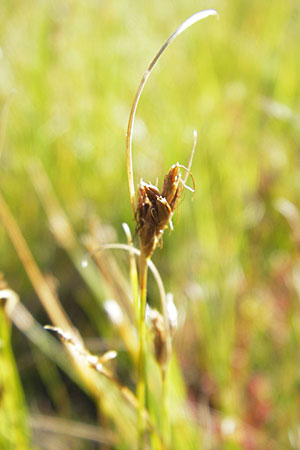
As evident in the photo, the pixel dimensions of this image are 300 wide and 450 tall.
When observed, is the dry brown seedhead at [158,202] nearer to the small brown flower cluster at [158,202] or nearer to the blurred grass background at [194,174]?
the small brown flower cluster at [158,202]

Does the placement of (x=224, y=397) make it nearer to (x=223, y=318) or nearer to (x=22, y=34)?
(x=223, y=318)

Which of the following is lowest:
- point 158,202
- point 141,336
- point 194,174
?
point 194,174

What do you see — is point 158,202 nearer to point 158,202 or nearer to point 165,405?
point 158,202

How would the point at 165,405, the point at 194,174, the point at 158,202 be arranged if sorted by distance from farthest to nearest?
the point at 194,174, the point at 165,405, the point at 158,202

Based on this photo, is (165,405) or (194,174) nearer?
(165,405)

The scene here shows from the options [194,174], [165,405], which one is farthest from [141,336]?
[194,174]

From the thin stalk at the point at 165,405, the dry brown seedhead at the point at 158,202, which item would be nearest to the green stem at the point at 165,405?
the thin stalk at the point at 165,405

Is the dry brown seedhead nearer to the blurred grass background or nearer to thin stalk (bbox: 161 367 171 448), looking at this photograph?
thin stalk (bbox: 161 367 171 448)

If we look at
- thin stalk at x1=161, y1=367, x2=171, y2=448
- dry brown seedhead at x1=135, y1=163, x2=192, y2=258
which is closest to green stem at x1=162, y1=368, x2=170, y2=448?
thin stalk at x1=161, y1=367, x2=171, y2=448

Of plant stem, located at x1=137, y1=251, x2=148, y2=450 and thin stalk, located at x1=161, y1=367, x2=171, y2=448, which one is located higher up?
plant stem, located at x1=137, y1=251, x2=148, y2=450
